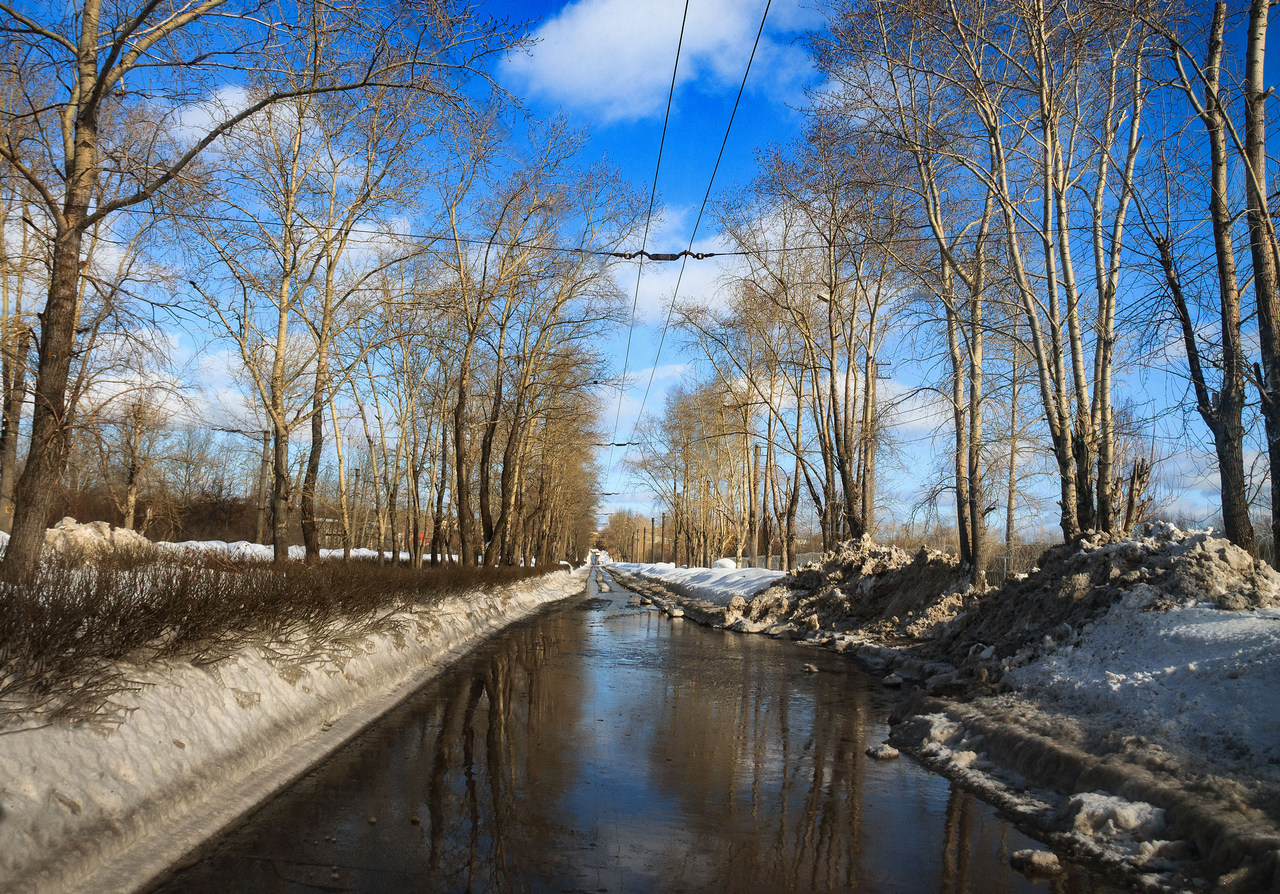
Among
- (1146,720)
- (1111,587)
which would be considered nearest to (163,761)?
(1146,720)

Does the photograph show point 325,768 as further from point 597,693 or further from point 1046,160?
point 1046,160

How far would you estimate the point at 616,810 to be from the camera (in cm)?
511

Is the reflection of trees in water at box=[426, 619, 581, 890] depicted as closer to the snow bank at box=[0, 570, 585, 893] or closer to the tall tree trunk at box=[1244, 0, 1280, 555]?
the snow bank at box=[0, 570, 585, 893]

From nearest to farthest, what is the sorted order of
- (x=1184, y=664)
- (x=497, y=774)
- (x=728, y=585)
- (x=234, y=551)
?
(x=497, y=774), (x=1184, y=664), (x=234, y=551), (x=728, y=585)

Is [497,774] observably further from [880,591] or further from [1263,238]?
[880,591]

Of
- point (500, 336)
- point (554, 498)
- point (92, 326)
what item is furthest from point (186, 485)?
point (92, 326)

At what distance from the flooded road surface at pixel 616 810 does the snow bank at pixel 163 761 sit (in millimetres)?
274

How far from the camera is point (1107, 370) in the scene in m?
13.2

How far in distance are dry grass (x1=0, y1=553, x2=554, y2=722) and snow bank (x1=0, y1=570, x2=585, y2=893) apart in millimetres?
119

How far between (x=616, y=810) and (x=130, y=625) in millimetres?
3278

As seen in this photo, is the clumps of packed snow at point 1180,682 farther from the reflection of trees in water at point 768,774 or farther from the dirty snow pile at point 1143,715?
the reflection of trees in water at point 768,774

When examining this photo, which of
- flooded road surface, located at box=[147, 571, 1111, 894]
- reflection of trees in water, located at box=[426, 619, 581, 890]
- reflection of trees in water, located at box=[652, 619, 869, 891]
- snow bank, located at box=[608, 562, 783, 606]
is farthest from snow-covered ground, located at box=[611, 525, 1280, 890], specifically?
snow bank, located at box=[608, 562, 783, 606]

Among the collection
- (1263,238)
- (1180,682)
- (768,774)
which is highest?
(1263,238)

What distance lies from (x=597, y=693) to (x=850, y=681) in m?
3.88
